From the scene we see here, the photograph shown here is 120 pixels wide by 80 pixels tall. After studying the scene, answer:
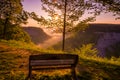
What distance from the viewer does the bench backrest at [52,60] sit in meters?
7.83

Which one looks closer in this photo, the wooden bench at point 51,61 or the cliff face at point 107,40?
the wooden bench at point 51,61

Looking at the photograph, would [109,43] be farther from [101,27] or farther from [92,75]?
[92,75]

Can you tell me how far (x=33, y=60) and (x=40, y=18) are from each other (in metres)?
15.0

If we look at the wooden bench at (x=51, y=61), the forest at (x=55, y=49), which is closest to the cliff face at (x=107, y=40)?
the forest at (x=55, y=49)

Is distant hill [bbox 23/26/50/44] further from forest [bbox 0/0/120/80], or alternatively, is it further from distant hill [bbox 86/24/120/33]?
forest [bbox 0/0/120/80]

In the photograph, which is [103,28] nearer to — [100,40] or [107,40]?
[100,40]

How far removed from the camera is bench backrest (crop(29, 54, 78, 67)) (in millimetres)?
7828

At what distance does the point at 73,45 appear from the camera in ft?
478

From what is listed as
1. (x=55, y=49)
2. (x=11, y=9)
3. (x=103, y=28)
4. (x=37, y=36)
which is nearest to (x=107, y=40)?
(x=103, y=28)

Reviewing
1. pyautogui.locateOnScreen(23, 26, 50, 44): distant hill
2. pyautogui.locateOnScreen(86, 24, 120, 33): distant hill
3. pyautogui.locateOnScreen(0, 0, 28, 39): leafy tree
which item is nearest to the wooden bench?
pyautogui.locateOnScreen(0, 0, 28, 39): leafy tree

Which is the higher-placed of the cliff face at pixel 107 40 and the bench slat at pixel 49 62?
the bench slat at pixel 49 62

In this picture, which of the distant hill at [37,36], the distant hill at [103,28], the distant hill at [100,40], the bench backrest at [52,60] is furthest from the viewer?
the distant hill at [37,36]

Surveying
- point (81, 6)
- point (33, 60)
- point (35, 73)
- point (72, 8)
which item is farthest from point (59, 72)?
point (72, 8)

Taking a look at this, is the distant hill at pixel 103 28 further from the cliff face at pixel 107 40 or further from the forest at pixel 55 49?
the forest at pixel 55 49
